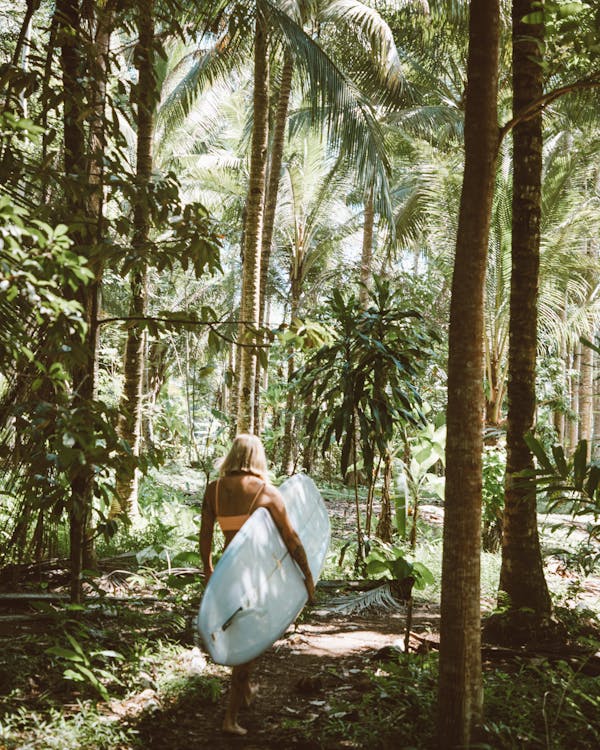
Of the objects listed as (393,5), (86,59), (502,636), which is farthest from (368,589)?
(393,5)

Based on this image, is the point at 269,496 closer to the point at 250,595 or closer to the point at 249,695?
the point at 250,595

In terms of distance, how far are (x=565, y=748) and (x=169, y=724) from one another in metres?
1.91

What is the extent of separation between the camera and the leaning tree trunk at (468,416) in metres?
2.77

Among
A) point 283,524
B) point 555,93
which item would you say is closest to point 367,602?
point 283,524

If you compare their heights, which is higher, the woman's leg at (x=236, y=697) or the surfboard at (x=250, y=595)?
the surfboard at (x=250, y=595)

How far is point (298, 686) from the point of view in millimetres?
3912

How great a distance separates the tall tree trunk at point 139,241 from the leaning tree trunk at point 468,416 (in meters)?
1.54

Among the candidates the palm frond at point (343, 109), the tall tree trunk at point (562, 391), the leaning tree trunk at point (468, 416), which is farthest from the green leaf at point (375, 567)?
the tall tree trunk at point (562, 391)

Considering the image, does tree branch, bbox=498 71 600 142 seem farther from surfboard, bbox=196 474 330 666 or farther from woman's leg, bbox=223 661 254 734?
woman's leg, bbox=223 661 254 734

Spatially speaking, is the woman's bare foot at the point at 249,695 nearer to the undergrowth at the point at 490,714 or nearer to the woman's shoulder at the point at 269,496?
the undergrowth at the point at 490,714

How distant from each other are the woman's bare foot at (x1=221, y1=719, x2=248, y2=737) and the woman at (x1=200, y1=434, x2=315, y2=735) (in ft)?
0.69

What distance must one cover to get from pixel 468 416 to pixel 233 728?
1.98m

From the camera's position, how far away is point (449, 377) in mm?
2879

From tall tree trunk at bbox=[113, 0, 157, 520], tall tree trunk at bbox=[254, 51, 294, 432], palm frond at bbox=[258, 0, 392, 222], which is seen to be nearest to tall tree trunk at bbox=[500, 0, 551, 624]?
tall tree trunk at bbox=[113, 0, 157, 520]
